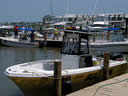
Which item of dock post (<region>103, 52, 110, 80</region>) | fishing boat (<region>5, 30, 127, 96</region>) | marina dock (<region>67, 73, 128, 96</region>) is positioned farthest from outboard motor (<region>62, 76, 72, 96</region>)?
dock post (<region>103, 52, 110, 80</region>)

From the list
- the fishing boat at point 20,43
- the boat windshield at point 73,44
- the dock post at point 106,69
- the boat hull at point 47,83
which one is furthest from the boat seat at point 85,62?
the fishing boat at point 20,43

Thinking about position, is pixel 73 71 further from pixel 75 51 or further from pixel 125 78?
pixel 125 78

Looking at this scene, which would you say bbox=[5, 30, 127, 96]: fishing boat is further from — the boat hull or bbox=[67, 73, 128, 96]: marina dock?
bbox=[67, 73, 128, 96]: marina dock

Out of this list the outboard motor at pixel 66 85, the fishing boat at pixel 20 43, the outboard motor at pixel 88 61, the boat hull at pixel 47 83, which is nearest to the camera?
the boat hull at pixel 47 83

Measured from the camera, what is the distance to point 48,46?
1123 inches

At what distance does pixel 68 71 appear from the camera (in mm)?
8984

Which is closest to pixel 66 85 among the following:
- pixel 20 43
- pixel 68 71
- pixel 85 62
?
pixel 68 71

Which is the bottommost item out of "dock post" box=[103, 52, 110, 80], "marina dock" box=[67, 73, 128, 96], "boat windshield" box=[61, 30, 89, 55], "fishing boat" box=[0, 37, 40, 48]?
"fishing boat" box=[0, 37, 40, 48]

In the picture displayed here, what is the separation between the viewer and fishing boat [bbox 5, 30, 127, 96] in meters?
8.46

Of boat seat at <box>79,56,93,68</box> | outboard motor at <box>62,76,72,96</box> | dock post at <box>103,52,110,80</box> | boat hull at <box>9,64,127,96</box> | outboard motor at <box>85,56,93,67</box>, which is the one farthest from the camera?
outboard motor at <box>85,56,93,67</box>

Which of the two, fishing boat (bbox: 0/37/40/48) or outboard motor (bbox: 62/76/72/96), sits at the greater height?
outboard motor (bbox: 62/76/72/96)

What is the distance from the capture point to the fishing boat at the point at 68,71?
8.46m

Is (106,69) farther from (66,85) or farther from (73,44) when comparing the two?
(66,85)

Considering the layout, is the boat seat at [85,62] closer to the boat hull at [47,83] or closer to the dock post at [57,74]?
the boat hull at [47,83]
